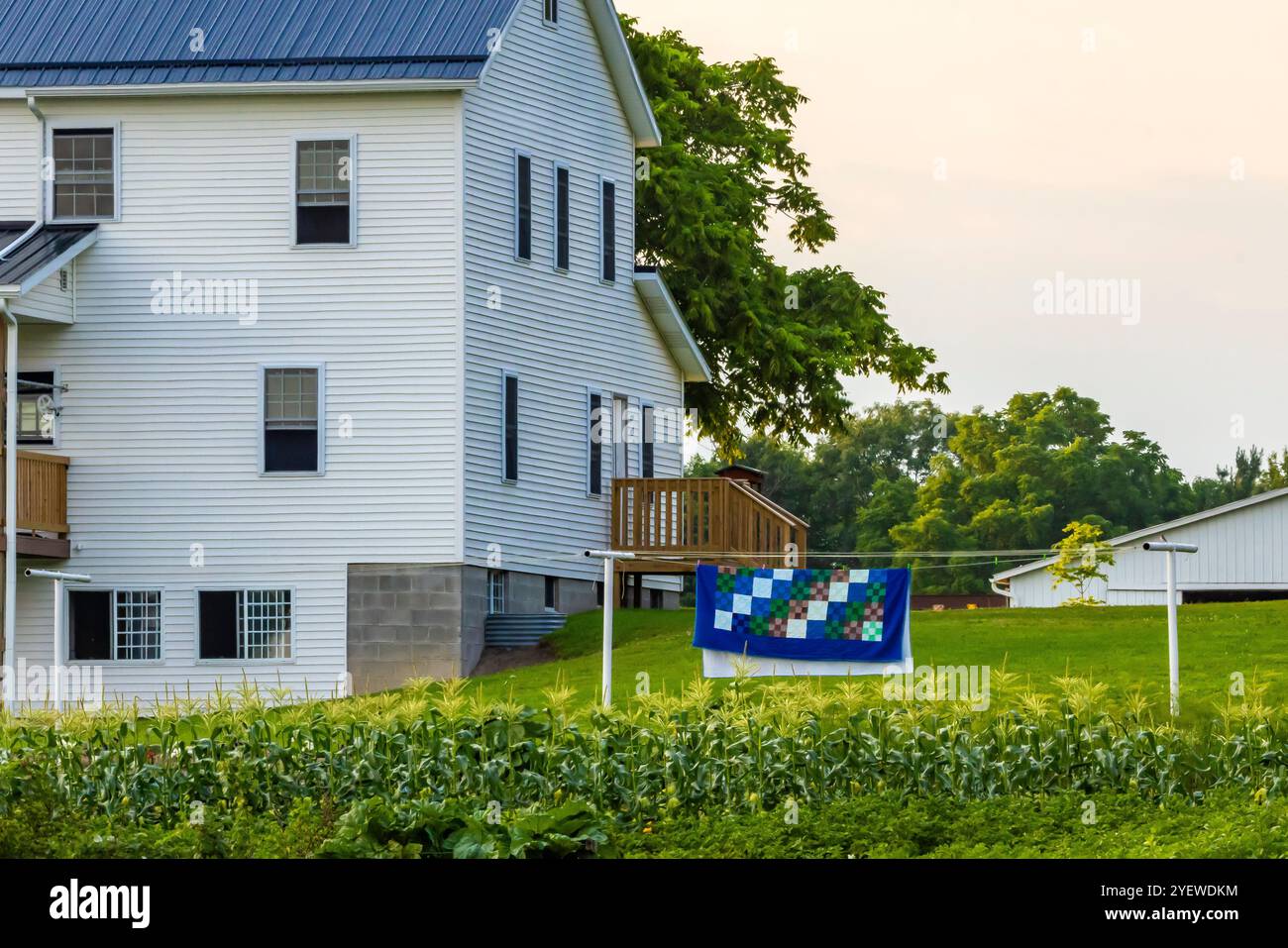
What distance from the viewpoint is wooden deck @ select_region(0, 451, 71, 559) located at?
27.3 meters

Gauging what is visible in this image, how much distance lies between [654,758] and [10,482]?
15351 mm

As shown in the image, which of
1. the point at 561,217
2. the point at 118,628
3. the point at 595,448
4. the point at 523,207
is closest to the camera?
the point at 118,628

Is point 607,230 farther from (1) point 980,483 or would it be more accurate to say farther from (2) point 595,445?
(1) point 980,483

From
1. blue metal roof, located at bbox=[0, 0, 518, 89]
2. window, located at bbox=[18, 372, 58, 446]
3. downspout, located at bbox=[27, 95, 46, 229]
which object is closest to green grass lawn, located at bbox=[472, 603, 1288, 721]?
window, located at bbox=[18, 372, 58, 446]

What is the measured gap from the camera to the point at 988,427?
82750 mm

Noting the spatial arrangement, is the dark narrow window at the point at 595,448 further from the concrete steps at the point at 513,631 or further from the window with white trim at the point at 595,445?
the concrete steps at the point at 513,631

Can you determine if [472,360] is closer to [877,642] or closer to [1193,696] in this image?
[877,642]

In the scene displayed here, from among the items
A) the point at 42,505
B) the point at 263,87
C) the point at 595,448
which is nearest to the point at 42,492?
the point at 42,505

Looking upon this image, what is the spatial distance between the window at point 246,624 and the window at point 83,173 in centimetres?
587

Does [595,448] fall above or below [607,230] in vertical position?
below

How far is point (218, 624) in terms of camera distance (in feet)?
92.9

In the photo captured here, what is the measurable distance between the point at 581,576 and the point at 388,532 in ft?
13.9
